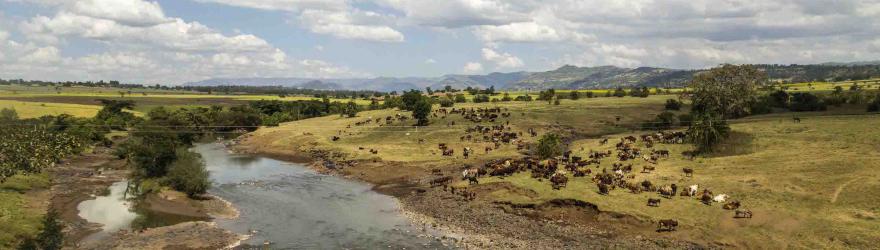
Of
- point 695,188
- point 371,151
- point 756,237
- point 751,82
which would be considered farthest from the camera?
point 371,151

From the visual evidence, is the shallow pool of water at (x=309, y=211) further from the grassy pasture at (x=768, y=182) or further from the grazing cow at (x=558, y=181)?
the grazing cow at (x=558, y=181)

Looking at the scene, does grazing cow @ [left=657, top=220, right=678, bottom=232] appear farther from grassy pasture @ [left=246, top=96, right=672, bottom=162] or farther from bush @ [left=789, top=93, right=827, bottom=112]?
bush @ [left=789, top=93, right=827, bottom=112]

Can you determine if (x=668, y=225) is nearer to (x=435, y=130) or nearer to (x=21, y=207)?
(x=21, y=207)

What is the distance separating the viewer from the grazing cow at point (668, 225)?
50594mm

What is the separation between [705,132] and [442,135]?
50613mm

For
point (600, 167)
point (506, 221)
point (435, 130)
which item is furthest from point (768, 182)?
point (435, 130)

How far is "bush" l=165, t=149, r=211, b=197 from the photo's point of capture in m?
70.7

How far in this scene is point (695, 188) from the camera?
191 ft

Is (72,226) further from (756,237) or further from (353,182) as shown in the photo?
(756,237)

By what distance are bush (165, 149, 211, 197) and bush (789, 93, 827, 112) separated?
111 metres

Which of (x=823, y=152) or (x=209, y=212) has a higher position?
(x=823, y=152)

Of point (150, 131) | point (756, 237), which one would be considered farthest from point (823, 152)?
point (150, 131)

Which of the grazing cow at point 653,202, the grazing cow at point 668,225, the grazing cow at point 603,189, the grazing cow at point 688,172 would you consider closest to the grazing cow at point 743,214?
the grazing cow at point 668,225

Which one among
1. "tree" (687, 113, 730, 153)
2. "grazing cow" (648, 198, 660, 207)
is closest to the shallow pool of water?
"grazing cow" (648, 198, 660, 207)
